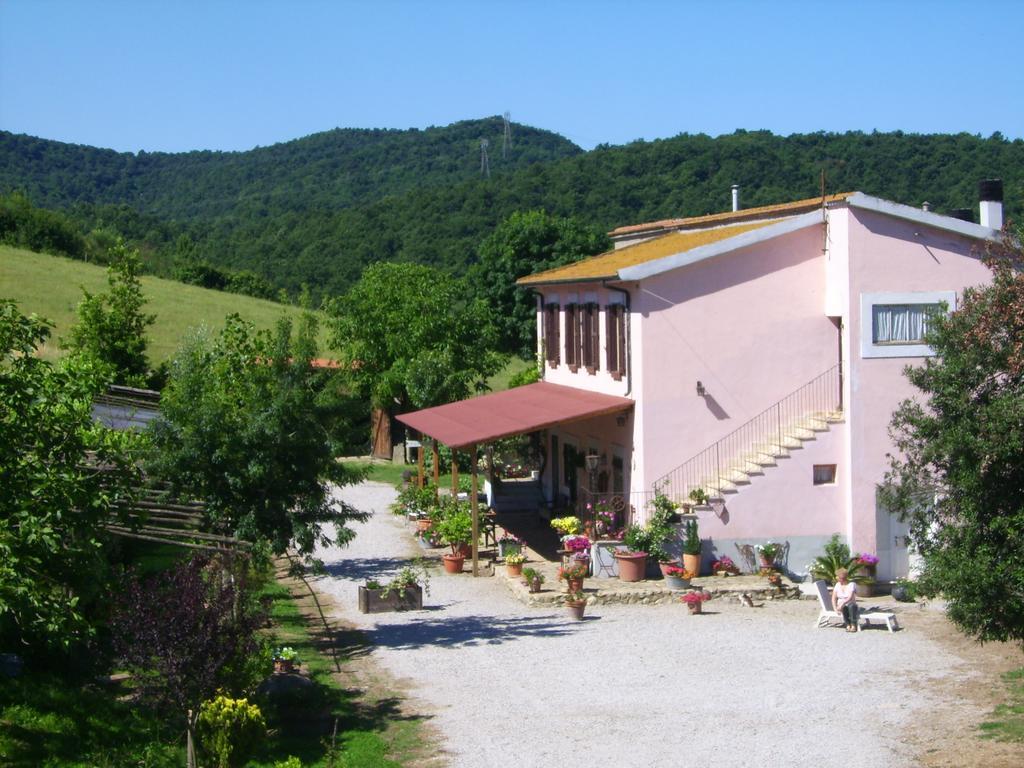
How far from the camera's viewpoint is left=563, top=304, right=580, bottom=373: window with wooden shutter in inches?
971

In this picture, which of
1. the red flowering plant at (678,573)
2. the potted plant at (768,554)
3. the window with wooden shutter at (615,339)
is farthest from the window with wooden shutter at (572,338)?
the red flowering plant at (678,573)

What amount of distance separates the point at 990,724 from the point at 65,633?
9421 millimetres

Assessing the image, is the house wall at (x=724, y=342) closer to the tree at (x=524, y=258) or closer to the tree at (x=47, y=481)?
the tree at (x=47, y=481)

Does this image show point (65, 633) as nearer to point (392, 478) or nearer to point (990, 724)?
point (990, 724)

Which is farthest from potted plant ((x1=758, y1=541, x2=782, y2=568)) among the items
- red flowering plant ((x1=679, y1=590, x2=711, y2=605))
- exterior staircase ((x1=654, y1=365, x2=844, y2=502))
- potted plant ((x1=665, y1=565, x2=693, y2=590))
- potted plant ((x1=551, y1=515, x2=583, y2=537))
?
potted plant ((x1=551, y1=515, x2=583, y2=537))

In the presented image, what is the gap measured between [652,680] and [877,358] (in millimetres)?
8864

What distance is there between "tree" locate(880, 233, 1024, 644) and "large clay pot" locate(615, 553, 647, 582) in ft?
28.4

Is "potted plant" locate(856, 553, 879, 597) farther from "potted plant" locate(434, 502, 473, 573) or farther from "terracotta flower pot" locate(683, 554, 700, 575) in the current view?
"potted plant" locate(434, 502, 473, 573)

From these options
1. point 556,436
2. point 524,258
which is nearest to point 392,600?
point 556,436

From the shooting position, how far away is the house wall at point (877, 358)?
20.4 meters

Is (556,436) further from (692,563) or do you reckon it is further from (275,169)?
(275,169)

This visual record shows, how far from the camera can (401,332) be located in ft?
128

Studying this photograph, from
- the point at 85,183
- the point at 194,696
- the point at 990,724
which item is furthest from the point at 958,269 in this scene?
the point at 85,183

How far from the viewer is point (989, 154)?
59.0 meters
